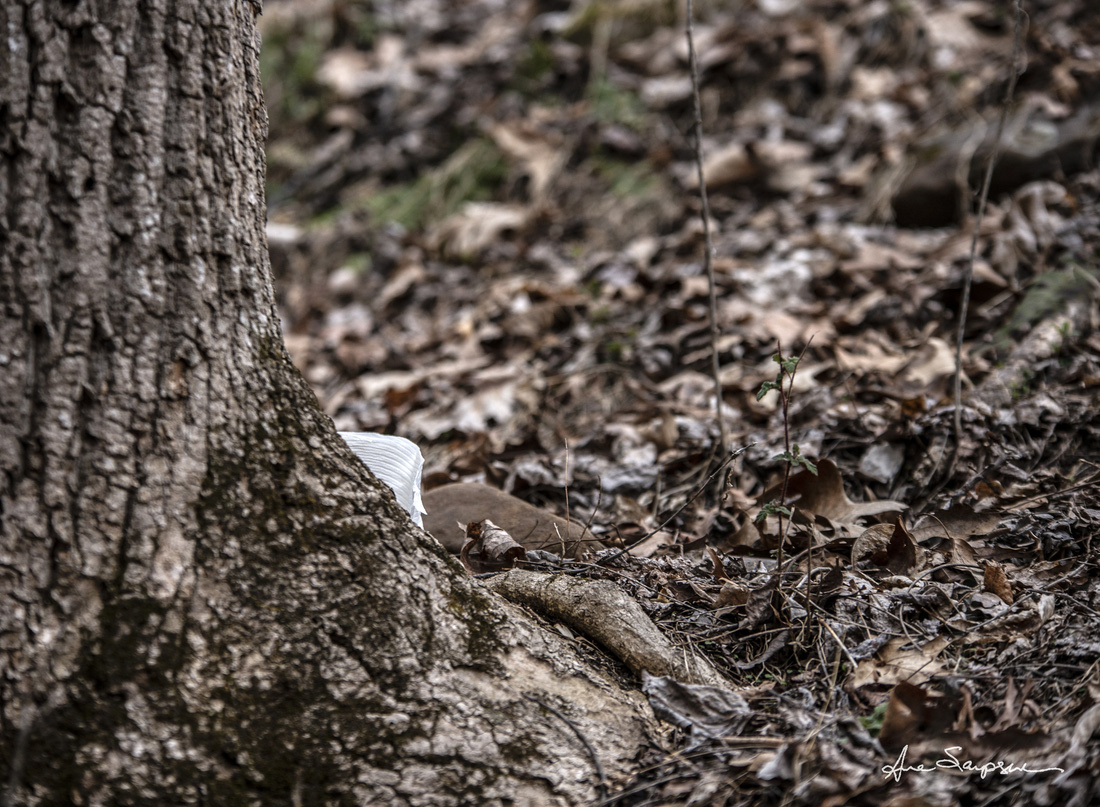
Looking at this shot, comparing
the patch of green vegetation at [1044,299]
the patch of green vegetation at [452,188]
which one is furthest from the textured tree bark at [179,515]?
the patch of green vegetation at [452,188]

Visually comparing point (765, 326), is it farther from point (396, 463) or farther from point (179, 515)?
point (179, 515)

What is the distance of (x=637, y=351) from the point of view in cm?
369

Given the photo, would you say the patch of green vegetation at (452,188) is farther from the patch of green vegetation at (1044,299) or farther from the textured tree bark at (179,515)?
the textured tree bark at (179,515)

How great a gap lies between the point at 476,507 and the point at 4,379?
4.24ft

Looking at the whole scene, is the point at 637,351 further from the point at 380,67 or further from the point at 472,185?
the point at 380,67

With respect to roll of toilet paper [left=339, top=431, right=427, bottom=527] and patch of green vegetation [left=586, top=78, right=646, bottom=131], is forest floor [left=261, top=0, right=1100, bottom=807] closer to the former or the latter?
patch of green vegetation [left=586, top=78, right=646, bottom=131]

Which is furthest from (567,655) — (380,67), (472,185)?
(380,67)

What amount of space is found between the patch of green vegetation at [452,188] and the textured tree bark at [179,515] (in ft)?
15.6

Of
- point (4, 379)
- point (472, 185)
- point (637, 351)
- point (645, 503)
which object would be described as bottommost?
point (645, 503)

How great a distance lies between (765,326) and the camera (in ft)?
11.8
